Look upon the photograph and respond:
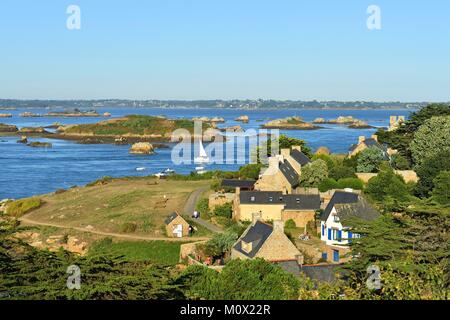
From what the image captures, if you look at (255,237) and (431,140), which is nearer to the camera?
(255,237)

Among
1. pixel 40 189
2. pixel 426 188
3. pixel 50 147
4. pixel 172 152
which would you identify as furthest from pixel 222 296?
pixel 50 147

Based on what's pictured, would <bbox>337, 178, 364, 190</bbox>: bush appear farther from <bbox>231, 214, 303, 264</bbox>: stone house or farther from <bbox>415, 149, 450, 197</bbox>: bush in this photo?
<bbox>231, 214, 303, 264</bbox>: stone house

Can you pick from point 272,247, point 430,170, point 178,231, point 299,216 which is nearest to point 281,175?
point 299,216

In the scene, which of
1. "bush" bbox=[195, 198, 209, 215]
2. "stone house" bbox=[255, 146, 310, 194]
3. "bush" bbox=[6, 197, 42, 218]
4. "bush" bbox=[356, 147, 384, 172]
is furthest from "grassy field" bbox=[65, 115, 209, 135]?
"bush" bbox=[195, 198, 209, 215]

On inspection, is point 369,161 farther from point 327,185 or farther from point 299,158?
point 327,185

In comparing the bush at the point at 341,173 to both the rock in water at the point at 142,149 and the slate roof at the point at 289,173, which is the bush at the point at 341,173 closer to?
the slate roof at the point at 289,173

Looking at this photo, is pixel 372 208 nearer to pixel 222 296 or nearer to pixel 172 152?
pixel 222 296
